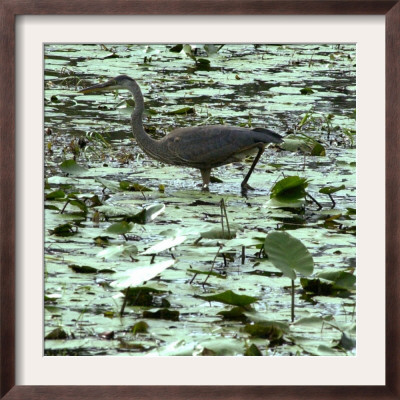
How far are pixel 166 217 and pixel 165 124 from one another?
Answer: 3.34 ft

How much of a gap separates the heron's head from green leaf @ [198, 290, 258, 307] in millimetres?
1180

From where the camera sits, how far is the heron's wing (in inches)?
185

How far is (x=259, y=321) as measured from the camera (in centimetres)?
349

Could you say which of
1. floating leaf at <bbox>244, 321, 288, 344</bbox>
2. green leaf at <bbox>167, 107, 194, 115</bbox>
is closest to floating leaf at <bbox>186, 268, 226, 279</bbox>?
floating leaf at <bbox>244, 321, 288, 344</bbox>

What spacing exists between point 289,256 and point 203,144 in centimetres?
142

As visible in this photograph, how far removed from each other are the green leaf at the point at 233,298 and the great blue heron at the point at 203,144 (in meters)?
1.10

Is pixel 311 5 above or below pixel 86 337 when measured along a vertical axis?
above

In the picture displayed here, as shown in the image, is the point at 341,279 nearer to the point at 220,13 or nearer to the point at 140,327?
the point at 140,327

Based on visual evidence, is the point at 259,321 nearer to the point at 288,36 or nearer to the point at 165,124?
the point at 288,36

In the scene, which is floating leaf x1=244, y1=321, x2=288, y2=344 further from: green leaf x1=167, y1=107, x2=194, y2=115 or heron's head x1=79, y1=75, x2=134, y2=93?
green leaf x1=167, y1=107, x2=194, y2=115

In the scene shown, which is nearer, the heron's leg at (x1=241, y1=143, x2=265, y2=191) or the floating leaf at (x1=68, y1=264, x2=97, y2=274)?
the floating leaf at (x1=68, y1=264, x2=97, y2=274)

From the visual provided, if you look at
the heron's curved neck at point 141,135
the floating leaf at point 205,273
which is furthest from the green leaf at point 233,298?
the heron's curved neck at point 141,135

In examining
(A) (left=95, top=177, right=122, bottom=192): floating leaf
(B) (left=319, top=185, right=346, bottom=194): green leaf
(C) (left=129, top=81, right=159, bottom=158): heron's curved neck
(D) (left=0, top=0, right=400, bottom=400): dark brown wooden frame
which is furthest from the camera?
(C) (left=129, top=81, right=159, bottom=158): heron's curved neck
